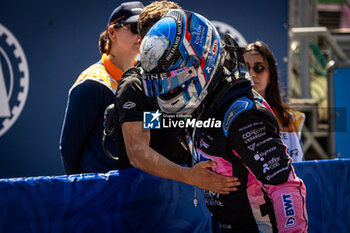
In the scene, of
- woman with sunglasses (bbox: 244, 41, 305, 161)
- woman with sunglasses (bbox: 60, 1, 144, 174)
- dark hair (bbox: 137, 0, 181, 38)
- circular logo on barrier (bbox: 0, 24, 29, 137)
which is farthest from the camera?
circular logo on barrier (bbox: 0, 24, 29, 137)

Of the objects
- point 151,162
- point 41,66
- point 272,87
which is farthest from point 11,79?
point 151,162

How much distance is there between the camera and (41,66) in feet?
17.2

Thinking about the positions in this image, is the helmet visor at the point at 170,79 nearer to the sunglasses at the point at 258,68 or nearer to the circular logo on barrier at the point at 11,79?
the sunglasses at the point at 258,68

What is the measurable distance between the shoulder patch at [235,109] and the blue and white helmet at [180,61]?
16cm

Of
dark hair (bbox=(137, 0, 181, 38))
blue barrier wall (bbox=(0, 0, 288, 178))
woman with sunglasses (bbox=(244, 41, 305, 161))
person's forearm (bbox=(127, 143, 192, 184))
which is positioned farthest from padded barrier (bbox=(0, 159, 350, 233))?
blue barrier wall (bbox=(0, 0, 288, 178))

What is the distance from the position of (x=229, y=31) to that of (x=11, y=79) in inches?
99.6

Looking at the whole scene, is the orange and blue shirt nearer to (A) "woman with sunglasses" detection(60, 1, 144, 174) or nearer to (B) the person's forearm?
(A) "woman with sunglasses" detection(60, 1, 144, 174)

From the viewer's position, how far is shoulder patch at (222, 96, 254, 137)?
5.60ft

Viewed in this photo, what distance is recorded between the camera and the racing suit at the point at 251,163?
166 cm

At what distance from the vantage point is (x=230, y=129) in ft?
5.65

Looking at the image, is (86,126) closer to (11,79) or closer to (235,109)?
(235,109)

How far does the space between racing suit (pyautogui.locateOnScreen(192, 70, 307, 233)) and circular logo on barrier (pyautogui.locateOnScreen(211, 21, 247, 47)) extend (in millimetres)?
3722

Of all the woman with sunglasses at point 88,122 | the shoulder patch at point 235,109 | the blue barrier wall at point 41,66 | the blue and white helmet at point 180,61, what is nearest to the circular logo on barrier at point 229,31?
the blue barrier wall at point 41,66

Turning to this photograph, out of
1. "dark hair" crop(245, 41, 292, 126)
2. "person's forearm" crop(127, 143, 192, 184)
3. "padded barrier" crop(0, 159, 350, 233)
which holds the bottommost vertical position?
"padded barrier" crop(0, 159, 350, 233)
